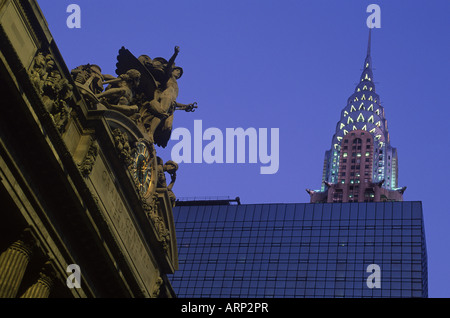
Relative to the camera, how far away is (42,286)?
3044 cm

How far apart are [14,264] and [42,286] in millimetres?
2465

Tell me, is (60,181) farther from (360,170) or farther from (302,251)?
(360,170)

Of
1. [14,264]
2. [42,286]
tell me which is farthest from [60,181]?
[42,286]

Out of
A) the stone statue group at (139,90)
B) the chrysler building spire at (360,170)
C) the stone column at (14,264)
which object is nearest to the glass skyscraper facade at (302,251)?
the chrysler building spire at (360,170)

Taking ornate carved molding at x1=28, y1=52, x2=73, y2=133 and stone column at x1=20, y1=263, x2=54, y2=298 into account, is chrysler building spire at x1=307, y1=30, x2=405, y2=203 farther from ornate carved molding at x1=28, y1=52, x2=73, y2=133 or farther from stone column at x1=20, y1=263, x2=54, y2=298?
stone column at x1=20, y1=263, x2=54, y2=298

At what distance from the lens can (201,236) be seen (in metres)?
132

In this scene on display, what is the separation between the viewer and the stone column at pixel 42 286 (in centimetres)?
3006

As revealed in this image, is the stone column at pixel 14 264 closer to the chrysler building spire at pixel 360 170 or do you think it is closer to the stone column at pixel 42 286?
the stone column at pixel 42 286

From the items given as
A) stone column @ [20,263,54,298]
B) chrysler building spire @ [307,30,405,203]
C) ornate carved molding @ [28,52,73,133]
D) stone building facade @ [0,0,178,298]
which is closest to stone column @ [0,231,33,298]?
stone building facade @ [0,0,178,298]
